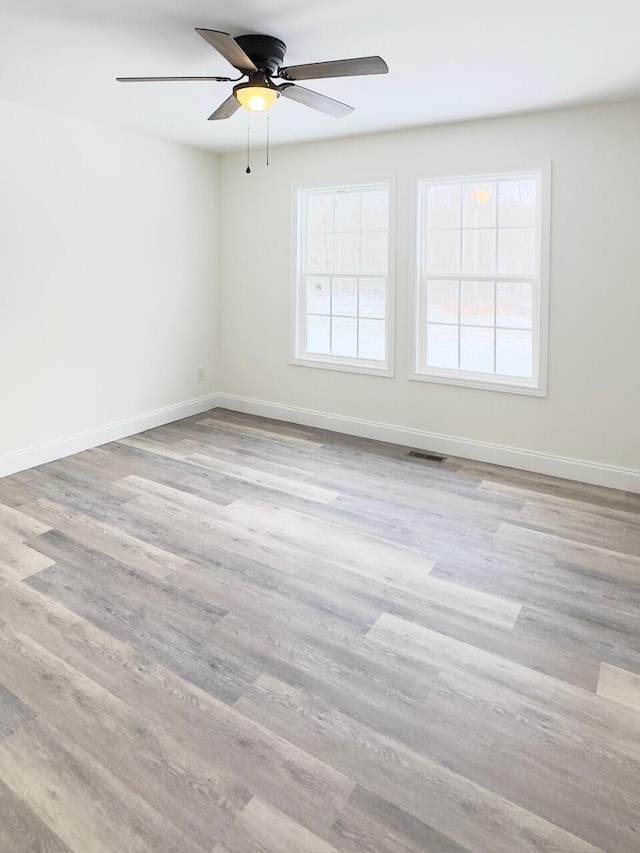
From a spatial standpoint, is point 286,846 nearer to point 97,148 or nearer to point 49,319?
point 49,319

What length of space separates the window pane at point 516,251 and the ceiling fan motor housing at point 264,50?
221 centimetres

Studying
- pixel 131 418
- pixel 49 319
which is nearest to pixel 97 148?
pixel 49 319

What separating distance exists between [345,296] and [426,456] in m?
1.67

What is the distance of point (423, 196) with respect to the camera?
452cm

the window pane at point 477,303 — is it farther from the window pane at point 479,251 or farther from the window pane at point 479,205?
the window pane at point 479,205

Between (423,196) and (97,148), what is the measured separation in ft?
8.59

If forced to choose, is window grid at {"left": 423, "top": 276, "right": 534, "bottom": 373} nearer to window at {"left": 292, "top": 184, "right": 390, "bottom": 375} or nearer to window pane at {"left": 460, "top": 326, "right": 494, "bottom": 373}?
window pane at {"left": 460, "top": 326, "right": 494, "bottom": 373}

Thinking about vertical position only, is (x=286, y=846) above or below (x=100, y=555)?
below

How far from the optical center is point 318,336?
5.38 metres

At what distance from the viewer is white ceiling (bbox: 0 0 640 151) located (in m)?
2.46

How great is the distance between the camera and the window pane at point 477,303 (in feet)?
14.5

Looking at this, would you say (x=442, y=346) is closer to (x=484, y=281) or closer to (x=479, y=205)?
(x=484, y=281)

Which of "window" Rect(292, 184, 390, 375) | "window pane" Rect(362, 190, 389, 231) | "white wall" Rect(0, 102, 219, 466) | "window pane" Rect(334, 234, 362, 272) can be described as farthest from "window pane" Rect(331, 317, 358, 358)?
"white wall" Rect(0, 102, 219, 466)

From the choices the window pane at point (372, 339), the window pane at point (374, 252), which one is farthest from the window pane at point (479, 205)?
the window pane at point (372, 339)
